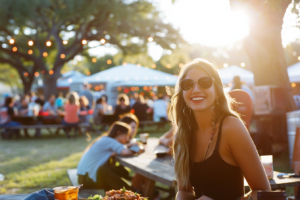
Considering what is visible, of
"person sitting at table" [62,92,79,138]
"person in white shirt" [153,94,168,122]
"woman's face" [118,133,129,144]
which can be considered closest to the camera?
"woman's face" [118,133,129,144]

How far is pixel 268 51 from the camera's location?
7.49m

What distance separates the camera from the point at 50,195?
195cm

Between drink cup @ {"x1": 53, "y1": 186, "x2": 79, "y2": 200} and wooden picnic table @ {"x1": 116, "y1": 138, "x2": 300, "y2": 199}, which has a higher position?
drink cup @ {"x1": 53, "y1": 186, "x2": 79, "y2": 200}

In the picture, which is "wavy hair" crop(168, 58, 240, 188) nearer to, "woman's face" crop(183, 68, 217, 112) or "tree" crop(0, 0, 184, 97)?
"woman's face" crop(183, 68, 217, 112)

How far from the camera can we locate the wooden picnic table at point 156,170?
289 centimetres

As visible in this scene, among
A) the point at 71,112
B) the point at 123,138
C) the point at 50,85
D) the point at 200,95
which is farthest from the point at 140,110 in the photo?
the point at 200,95

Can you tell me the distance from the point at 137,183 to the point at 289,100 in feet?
14.2

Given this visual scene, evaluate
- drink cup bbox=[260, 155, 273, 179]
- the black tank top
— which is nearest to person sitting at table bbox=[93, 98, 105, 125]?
drink cup bbox=[260, 155, 273, 179]

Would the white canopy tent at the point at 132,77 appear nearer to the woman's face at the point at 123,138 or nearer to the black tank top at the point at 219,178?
the woman's face at the point at 123,138

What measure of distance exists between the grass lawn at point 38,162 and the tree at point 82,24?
960 cm

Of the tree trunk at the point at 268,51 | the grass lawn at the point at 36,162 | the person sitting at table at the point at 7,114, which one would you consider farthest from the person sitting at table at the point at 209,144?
the person sitting at table at the point at 7,114

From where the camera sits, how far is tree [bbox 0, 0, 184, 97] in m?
19.1

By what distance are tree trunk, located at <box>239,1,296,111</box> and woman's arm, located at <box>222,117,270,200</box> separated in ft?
17.5

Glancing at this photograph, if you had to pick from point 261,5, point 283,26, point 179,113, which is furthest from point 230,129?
point 283,26
